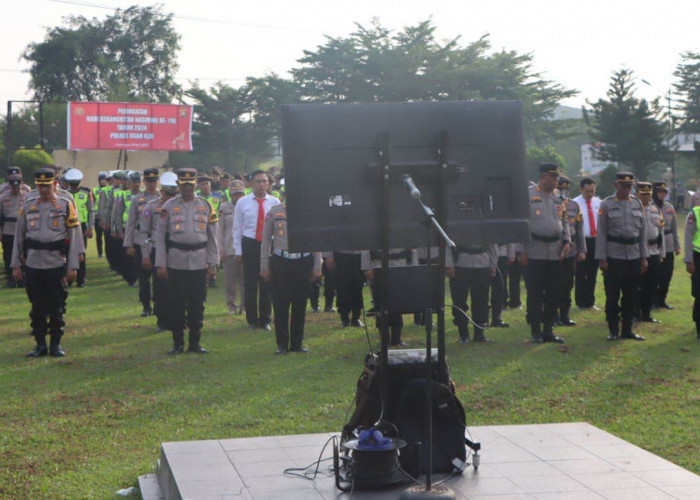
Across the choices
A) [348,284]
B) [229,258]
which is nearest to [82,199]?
[229,258]

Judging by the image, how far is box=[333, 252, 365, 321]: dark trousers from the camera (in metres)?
13.7

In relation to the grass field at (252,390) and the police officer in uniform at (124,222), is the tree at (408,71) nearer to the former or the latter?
the police officer in uniform at (124,222)

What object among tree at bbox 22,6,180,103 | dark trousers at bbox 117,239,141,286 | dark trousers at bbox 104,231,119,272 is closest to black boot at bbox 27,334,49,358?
dark trousers at bbox 117,239,141,286

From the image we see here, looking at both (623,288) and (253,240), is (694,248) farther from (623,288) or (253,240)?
(253,240)

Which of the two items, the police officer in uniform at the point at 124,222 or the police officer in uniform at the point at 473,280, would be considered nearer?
the police officer in uniform at the point at 473,280

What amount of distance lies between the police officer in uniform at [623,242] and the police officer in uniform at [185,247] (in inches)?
186

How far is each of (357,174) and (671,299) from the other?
1270 cm

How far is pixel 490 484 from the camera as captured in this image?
5.68 metres

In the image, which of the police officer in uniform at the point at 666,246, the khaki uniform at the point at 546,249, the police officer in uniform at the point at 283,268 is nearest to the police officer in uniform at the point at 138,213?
the police officer in uniform at the point at 283,268

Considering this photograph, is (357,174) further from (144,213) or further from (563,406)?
(144,213)

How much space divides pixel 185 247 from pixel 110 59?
65.3 meters

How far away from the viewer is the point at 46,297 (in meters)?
11.1

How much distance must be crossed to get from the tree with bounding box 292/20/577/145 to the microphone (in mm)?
40227

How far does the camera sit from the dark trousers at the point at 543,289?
39.0ft
